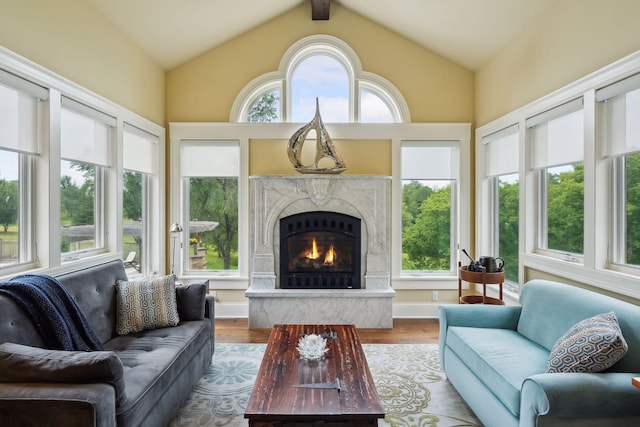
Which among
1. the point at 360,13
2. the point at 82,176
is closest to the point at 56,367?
the point at 82,176

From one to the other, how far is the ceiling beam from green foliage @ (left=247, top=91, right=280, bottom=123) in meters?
1.08

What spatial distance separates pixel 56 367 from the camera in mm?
1624

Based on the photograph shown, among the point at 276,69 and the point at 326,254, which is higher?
the point at 276,69

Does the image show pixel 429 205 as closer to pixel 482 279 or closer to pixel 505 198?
pixel 505 198

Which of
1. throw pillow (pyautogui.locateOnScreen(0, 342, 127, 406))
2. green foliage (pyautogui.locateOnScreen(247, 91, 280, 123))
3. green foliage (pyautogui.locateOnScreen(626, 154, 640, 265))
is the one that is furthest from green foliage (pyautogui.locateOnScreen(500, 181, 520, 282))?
throw pillow (pyautogui.locateOnScreen(0, 342, 127, 406))

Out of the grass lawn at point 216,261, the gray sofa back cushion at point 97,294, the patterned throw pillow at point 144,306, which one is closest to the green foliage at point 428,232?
the grass lawn at point 216,261

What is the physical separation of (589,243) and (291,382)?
7.82 ft

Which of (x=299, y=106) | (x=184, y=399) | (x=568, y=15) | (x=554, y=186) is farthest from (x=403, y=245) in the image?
(x=184, y=399)

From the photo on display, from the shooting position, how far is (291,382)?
2006 mm

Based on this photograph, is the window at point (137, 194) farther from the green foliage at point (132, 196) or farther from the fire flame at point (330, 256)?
the fire flame at point (330, 256)

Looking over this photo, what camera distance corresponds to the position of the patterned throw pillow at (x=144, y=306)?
2738 mm

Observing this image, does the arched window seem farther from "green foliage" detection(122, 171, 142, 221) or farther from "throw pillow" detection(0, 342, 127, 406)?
"throw pillow" detection(0, 342, 127, 406)

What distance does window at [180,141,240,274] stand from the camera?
4.69 m

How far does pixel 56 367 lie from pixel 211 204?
127 inches
